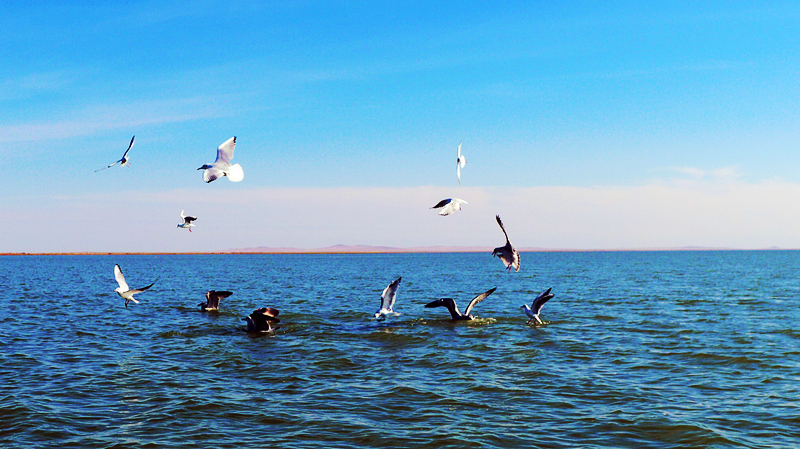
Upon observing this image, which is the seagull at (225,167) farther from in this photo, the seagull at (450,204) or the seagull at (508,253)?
the seagull at (508,253)

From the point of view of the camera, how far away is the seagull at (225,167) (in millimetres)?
12873

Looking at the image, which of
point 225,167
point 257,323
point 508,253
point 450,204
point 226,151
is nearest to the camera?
point 225,167

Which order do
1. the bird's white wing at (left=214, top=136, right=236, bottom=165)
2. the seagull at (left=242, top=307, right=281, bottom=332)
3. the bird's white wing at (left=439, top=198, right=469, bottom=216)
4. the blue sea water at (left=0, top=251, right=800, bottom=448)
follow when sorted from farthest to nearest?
1. the seagull at (left=242, top=307, right=281, bottom=332)
2. the bird's white wing at (left=439, top=198, right=469, bottom=216)
3. the bird's white wing at (left=214, top=136, right=236, bottom=165)
4. the blue sea water at (left=0, top=251, right=800, bottom=448)

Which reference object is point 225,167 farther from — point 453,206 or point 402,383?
point 402,383

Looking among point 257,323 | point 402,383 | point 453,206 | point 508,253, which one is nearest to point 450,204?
point 453,206

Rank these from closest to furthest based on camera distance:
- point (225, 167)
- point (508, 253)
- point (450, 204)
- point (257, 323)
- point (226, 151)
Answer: point (225, 167), point (226, 151), point (450, 204), point (508, 253), point (257, 323)

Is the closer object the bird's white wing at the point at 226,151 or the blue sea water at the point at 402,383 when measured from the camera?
the blue sea water at the point at 402,383

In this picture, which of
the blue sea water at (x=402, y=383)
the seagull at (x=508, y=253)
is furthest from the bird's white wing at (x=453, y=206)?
the blue sea water at (x=402, y=383)

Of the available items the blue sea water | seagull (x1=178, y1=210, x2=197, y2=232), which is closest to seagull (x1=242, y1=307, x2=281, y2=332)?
the blue sea water

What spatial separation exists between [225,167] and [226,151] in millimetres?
973

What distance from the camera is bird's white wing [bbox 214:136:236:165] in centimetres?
1432

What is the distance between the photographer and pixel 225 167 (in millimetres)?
13719

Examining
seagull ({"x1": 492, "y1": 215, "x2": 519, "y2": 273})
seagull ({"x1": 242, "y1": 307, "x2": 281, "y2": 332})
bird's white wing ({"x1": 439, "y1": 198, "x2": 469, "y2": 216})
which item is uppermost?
bird's white wing ({"x1": 439, "y1": 198, "x2": 469, "y2": 216})

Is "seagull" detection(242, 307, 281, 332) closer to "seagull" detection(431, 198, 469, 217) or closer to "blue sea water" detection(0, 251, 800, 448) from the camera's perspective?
"blue sea water" detection(0, 251, 800, 448)
